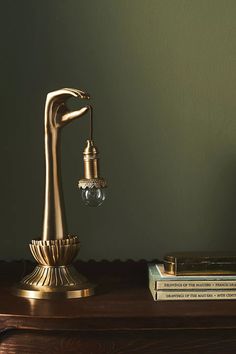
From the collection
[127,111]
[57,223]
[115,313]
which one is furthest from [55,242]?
[127,111]

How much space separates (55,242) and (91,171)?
11cm

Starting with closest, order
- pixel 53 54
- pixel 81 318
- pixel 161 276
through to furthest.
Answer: pixel 81 318 → pixel 161 276 → pixel 53 54

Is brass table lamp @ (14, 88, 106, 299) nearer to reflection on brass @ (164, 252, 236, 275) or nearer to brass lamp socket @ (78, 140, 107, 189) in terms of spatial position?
brass lamp socket @ (78, 140, 107, 189)

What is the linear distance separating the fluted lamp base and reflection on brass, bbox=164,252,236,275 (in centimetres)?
12

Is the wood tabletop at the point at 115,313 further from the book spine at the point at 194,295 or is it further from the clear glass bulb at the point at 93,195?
the clear glass bulb at the point at 93,195

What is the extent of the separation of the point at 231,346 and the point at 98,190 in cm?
28

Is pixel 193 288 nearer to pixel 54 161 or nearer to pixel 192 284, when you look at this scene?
pixel 192 284

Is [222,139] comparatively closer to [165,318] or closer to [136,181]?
[136,181]

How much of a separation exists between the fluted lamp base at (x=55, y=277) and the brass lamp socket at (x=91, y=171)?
3.5 inches

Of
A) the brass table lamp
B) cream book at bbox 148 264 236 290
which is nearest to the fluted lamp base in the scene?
the brass table lamp

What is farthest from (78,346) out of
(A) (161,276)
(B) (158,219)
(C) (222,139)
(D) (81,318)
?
(C) (222,139)

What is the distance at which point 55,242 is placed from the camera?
908mm

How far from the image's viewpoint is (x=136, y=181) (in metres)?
1.12

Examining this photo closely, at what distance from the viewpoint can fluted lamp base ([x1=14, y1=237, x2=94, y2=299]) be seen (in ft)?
2.91
